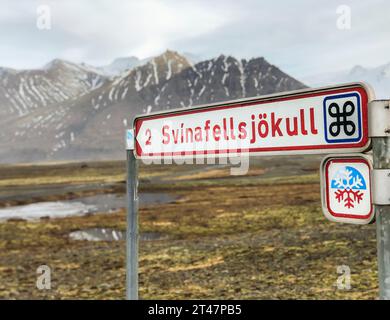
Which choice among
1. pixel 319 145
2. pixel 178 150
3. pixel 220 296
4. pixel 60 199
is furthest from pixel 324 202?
pixel 60 199

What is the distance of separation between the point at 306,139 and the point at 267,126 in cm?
35

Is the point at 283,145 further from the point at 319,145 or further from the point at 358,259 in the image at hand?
the point at 358,259

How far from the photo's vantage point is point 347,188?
2400 millimetres

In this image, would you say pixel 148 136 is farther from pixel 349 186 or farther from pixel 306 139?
pixel 349 186

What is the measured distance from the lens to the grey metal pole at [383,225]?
223 cm

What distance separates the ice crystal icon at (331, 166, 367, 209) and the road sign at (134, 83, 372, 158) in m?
0.16

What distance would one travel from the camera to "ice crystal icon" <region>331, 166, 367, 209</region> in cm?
235

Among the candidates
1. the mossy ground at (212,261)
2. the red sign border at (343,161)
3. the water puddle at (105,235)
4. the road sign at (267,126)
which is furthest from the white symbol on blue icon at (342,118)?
the water puddle at (105,235)

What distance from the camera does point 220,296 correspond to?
10.1 meters

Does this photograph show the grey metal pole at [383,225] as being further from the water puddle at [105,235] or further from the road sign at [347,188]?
the water puddle at [105,235]

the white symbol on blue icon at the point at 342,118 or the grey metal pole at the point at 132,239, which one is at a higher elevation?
the white symbol on blue icon at the point at 342,118

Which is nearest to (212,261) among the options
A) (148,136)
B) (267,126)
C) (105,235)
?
(148,136)

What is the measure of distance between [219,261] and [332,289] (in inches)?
196

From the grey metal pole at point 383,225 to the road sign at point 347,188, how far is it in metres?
0.05
